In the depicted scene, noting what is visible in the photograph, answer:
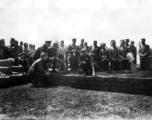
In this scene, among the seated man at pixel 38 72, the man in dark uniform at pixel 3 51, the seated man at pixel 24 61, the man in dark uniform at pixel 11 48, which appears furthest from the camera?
the man in dark uniform at pixel 11 48

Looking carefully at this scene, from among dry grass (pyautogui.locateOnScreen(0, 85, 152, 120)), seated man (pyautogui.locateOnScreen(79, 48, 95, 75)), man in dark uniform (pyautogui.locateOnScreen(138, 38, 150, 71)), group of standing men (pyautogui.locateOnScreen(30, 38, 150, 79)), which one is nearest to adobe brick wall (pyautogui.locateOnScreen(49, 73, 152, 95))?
dry grass (pyautogui.locateOnScreen(0, 85, 152, 120))

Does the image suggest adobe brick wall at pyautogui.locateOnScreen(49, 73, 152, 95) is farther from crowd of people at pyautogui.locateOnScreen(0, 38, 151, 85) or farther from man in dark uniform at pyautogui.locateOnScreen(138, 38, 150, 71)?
man in dark uniform at pyautogui.locateOnScreen(138, 38, 150, 71)

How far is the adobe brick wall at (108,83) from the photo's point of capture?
253 inches

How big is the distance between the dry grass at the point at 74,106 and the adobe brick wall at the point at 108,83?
34 cm

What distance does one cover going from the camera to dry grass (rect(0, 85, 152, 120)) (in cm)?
448

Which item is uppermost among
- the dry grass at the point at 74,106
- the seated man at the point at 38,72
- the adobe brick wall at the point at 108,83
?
the seated man at the point at 38,72

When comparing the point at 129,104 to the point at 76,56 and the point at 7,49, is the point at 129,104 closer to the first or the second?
the point at 76,56

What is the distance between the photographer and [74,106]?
532 cm

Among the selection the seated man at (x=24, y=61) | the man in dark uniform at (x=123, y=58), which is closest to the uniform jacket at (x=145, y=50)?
the man in dark uniform at (x=123, y=58)

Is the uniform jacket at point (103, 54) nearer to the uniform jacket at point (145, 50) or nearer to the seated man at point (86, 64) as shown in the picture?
the uniform jacket at point (145, 50)

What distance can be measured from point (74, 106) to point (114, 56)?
7.70 metres

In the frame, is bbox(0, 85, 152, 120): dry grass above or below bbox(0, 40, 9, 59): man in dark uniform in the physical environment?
below

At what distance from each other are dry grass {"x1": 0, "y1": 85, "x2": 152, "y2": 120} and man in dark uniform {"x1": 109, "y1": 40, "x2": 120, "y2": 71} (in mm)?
5810

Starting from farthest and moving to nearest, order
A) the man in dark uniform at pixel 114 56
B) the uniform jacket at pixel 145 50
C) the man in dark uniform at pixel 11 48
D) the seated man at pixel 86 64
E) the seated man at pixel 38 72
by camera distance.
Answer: the man in dark uniform at pixel 11 48 < the man in dark uniform at pixel 114 56 < the uniform jacket at pixel 145 50 < the seated man at pixel 86 64 < the seated man at pixel 38 72
